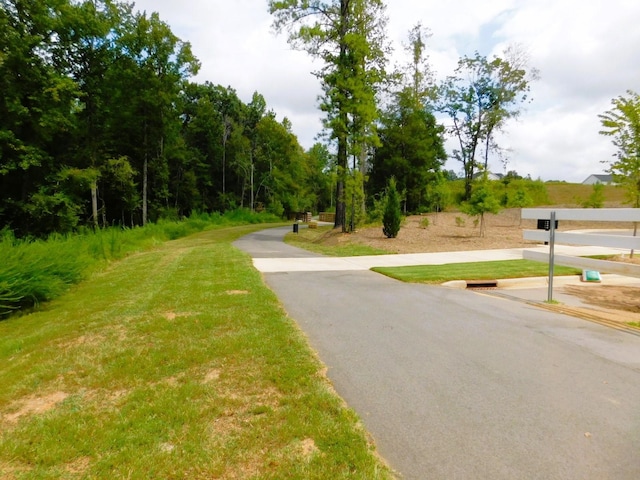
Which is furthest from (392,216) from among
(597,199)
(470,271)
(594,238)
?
(597,199)

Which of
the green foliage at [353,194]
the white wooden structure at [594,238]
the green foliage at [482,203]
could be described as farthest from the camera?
the green foliage at [353,194]

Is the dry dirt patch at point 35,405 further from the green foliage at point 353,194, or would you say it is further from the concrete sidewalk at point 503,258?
the green foliage at point 353,194

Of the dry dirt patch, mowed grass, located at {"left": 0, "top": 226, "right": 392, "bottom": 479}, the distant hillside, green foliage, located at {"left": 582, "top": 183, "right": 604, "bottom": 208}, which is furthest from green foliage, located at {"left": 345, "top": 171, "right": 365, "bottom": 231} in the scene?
the distant hillside

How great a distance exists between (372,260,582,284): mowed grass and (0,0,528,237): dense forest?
884cm

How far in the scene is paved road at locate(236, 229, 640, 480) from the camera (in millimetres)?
2375

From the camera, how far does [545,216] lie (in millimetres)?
6605

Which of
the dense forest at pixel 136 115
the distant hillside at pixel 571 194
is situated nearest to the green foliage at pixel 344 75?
the dense forest at pixel 136 115

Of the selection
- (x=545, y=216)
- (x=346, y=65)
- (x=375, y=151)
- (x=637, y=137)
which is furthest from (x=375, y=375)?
(x=375, y=151)

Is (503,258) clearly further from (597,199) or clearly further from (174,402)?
(597,199)

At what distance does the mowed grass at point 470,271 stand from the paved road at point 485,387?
2683mm

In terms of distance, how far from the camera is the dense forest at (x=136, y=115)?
19.1 metres

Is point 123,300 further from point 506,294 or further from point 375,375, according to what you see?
point 506,294

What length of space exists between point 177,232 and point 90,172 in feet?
22.6

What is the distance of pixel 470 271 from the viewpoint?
953cm
